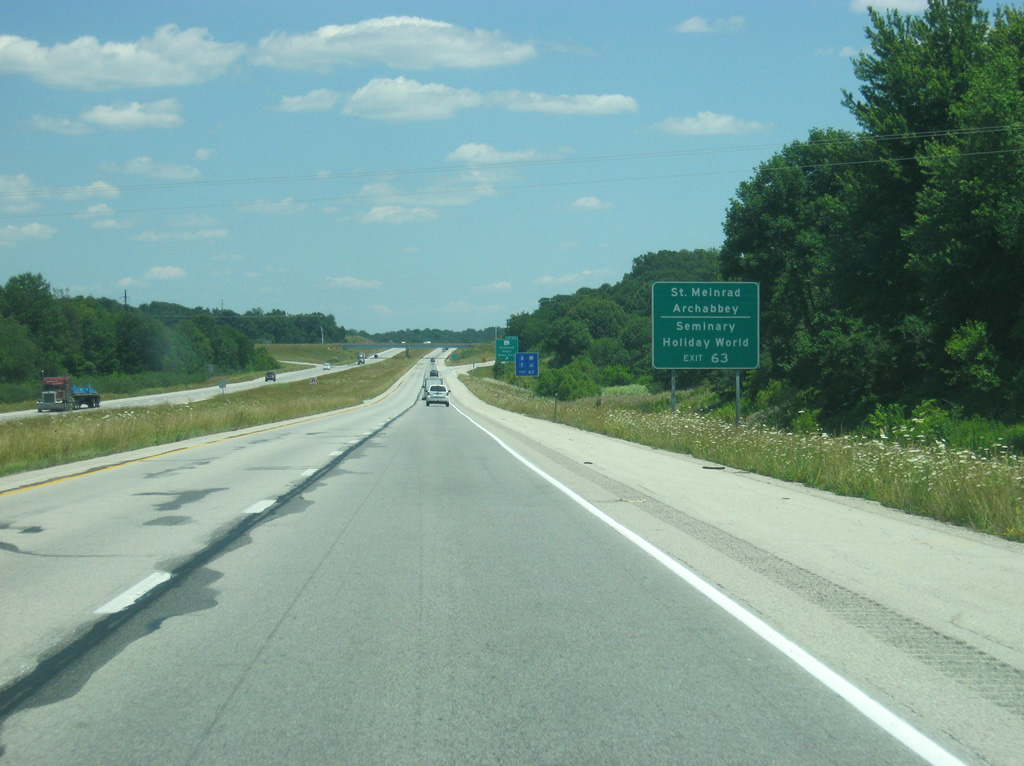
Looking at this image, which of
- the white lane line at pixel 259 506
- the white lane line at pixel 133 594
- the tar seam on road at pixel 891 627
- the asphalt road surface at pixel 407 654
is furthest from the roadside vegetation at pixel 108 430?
the tar seam on road at pixel 891 627

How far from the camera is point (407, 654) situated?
6.28 metres

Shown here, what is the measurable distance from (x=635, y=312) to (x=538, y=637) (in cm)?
18249

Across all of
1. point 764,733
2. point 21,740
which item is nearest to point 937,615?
point 764,733

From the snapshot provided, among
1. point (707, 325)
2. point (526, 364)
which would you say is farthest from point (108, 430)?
point (526, 364)

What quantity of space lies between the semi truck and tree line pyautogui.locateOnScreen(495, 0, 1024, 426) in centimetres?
5199

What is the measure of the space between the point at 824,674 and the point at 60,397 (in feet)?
255

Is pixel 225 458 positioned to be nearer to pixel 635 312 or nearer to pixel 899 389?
pixel 899 389

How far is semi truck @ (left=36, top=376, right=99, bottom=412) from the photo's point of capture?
73.4 m

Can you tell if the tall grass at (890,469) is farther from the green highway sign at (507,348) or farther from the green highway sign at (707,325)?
the green highway sign at (507,348)

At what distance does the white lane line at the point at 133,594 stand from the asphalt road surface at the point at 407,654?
40 mm

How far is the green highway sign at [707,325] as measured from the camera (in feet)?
94.1

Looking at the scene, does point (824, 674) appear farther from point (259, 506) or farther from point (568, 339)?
point (568, 339)

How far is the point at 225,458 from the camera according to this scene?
24062 mm

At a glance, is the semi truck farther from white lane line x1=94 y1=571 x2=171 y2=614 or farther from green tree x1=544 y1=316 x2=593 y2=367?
green tree x1=544 y1=316 x2=593 y2=367
